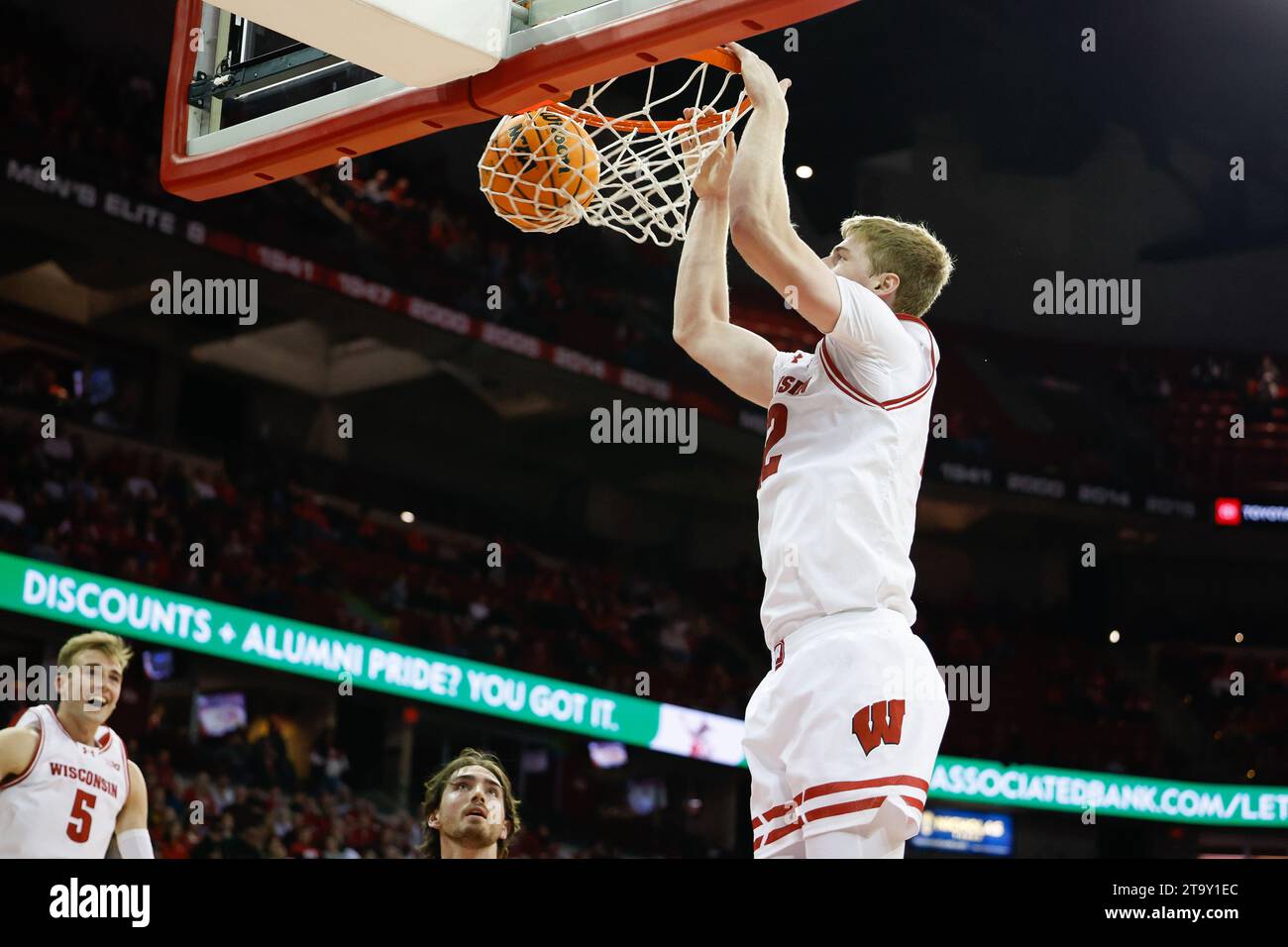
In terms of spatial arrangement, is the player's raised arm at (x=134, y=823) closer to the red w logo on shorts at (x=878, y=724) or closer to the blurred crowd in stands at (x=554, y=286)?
the red w logo on shorts at (x=878, y=724)

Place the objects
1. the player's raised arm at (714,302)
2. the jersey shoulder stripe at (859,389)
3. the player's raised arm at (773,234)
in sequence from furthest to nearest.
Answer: the player's raised arm at (714,302) < the jersey shoulder stripe at (859,389) < the player's raised arm at (773,234)

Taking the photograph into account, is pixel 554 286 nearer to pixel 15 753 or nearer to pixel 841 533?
pixel 15 753

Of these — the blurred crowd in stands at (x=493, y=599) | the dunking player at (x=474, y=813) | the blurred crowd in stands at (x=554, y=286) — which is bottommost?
the dunking player at (x=474, y=813)

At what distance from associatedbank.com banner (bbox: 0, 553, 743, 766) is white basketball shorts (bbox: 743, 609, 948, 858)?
839 centimetres

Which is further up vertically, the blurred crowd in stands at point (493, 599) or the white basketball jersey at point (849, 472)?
the blurred crowd in stands at point (493, 599)

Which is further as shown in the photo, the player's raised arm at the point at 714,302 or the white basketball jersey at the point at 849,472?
the player's raised arm at the point at 714,302

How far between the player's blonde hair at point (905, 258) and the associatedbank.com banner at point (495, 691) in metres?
8.32

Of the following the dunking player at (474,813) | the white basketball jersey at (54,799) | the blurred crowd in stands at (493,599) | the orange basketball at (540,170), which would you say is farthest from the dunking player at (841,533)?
the blurred crowd in stands at (493,599)

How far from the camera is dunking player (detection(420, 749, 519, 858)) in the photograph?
3.85 meters

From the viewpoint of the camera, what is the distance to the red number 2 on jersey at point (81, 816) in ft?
16.7

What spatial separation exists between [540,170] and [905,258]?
1.20m

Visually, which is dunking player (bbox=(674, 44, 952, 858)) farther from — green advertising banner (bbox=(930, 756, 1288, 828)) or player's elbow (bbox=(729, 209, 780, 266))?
green advertising banner (bbox=(930, 756, 1288, 828))

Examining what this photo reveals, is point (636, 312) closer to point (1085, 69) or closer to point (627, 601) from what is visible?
point (627, 601)

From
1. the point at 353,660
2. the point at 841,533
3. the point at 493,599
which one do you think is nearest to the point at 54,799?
the point at 841,533
